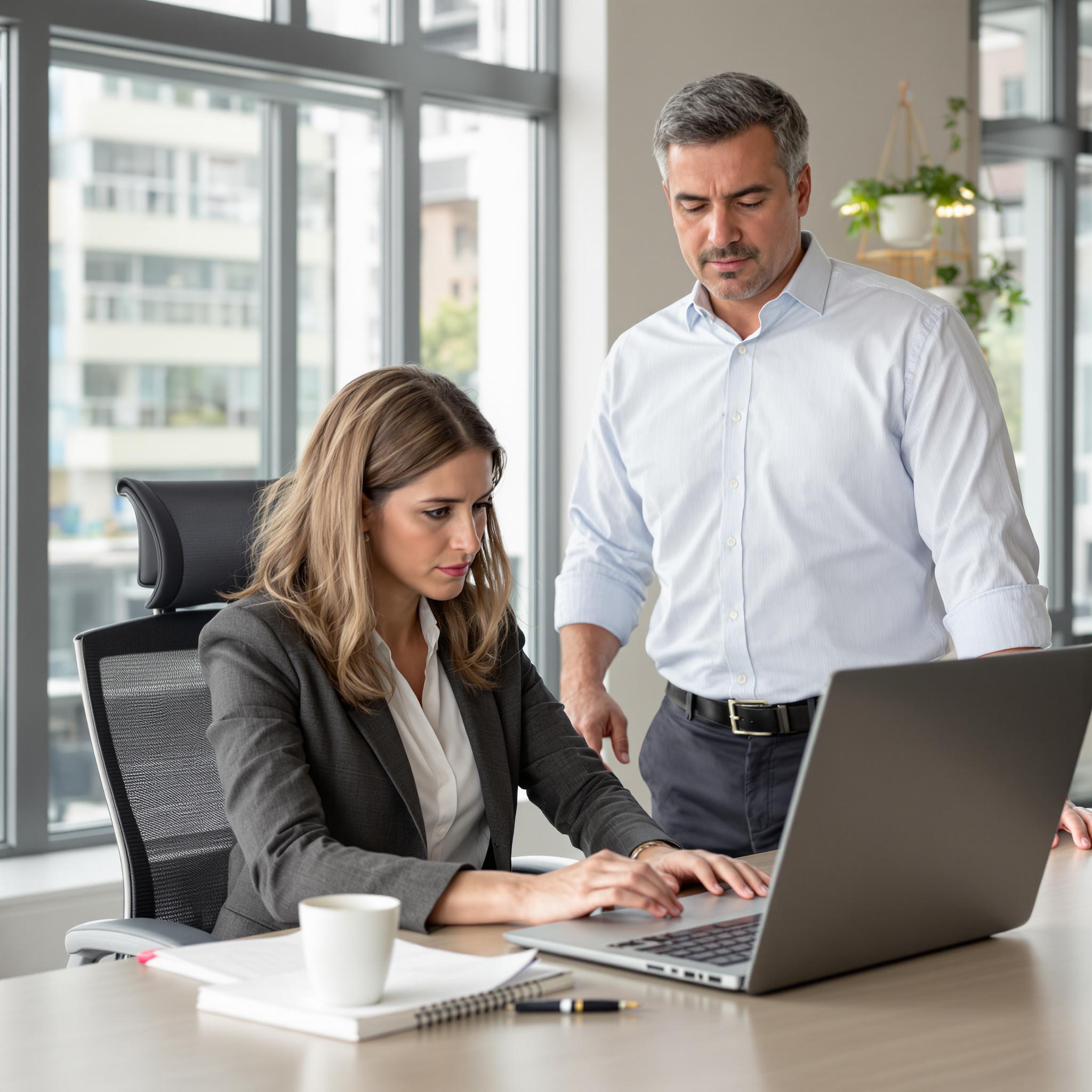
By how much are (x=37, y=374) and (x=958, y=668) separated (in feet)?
8.27

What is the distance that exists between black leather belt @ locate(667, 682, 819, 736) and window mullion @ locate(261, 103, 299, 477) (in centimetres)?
173

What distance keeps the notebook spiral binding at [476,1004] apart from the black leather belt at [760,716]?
1.01 m

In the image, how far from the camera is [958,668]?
1196mm

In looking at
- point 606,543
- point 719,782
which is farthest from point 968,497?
point 606,543

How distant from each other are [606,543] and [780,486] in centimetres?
39

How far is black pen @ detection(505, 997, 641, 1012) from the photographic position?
1202 millimetres

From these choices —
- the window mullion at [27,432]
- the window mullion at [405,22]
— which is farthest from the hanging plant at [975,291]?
the window mullion at [27,432]

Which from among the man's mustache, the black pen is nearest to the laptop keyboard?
the black pen

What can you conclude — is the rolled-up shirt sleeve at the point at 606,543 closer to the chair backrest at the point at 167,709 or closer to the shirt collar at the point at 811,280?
the shirt collar at the point at 811,280

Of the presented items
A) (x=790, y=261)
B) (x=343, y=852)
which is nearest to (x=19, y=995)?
(x=343, y=852)

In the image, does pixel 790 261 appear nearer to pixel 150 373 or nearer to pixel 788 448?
pixel 788 448

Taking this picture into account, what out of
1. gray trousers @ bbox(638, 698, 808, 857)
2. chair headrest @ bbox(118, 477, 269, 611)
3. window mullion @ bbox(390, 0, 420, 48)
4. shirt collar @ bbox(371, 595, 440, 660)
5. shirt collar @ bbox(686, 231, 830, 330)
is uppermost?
window mullion @ bbox(390, 0, 420, 48)

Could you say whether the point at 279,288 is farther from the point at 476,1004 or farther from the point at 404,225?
the point at 476,1004

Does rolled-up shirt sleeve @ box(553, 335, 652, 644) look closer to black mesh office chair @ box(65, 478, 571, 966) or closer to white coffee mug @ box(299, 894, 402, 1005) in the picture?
black mesh office chair @ box(65, 478, 571, 966)
